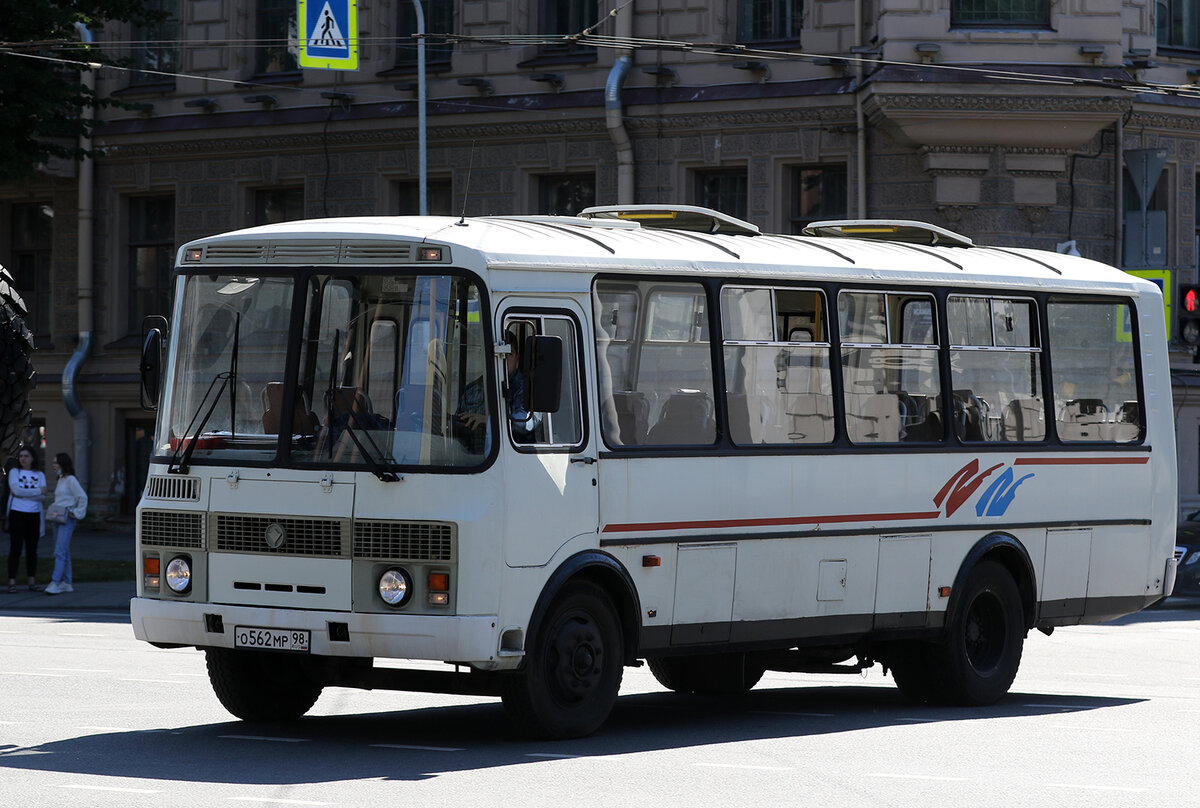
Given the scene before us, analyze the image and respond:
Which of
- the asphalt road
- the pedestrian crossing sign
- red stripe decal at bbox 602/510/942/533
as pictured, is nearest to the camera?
the asphalt road

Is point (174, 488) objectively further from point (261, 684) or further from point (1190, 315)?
point (1190, 315)

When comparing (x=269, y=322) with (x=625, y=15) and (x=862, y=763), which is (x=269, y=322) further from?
(x=625, y=15)

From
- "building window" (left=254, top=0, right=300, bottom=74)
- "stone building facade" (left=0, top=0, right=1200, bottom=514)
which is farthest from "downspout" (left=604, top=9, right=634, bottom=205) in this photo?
"building window" (left=254, top=0, right=300, bottom=74)

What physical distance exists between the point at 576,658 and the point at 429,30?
21358 mm

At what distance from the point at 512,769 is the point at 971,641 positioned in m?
4.85

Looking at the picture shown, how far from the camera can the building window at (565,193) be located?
30.0m

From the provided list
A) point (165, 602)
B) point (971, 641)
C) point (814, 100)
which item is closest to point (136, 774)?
point (165, 602)

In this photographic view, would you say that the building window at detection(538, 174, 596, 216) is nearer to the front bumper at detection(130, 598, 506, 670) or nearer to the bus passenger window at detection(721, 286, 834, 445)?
the bus passenger window at detection(721, 286, 834, 445)

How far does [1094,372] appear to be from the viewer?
1462cm

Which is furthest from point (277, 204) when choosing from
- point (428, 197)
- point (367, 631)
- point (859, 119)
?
point (367, 631)

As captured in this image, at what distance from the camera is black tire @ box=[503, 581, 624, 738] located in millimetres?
10562

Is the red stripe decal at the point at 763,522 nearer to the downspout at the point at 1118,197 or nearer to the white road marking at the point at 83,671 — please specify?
the white road marking at the point at 83,671

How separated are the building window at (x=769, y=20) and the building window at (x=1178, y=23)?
490cm

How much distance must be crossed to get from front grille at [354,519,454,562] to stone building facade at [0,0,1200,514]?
16.7 m
